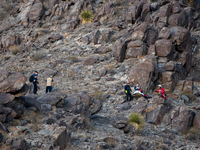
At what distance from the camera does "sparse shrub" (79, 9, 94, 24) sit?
25.8 m

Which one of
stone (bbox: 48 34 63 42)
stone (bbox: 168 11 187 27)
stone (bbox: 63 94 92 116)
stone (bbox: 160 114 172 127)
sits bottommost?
stone (bbox: 160 114 172 127)

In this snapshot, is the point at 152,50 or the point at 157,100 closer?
the point at 157,100

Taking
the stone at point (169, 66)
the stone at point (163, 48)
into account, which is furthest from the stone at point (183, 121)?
the stone at point (163, 48)

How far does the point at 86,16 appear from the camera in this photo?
1015 inches

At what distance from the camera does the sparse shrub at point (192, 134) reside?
11734 millimetres

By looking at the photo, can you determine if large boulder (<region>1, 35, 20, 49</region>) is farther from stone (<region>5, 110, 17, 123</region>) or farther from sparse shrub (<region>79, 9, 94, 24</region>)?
stone (<region>5, 110, 17, 123</region>)

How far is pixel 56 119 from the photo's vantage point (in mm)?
8758

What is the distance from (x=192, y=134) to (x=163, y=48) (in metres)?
8.48

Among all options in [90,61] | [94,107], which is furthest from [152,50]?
[94,107]

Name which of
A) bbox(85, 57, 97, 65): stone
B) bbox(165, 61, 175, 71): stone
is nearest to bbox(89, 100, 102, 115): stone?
bbox(165, 61, 175, 71): stone

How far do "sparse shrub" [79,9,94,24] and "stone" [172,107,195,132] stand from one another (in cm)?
1637

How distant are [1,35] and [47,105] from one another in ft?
63.1

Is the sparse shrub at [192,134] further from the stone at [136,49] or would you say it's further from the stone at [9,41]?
the stone at [9,41]

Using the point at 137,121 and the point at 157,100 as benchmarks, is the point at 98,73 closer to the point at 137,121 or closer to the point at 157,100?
the point at 157,100
